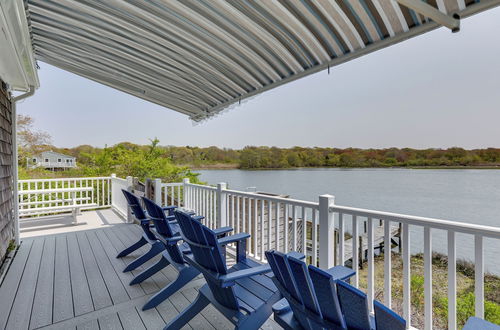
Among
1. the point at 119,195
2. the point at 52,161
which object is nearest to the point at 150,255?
the point at 119,195

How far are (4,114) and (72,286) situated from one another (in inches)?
112

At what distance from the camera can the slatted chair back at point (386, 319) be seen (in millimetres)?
1017

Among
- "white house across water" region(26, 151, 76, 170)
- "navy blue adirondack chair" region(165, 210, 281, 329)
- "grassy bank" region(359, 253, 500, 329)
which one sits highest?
"white house across water" region(26, 151, 76, 170)

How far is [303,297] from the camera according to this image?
1.36 meters

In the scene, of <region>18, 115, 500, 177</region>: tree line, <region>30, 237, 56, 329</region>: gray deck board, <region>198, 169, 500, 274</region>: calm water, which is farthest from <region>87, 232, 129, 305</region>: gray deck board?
<region>18, 115, 500, 177</region>: tree line

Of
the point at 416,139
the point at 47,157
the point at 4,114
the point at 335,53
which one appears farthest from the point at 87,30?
the point at 416,139

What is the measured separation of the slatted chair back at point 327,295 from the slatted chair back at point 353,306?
0.02m

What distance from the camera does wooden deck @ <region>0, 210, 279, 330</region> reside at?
2354mm

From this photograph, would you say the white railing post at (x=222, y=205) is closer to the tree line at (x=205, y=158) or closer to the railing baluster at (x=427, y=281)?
the railing baluster at (x=427, y=281)

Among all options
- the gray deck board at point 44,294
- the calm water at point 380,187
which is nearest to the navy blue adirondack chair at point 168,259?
the gray deck board at point 44,294

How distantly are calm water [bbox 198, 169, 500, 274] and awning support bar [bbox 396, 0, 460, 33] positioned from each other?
32.8 ft

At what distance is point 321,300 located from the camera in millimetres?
1259

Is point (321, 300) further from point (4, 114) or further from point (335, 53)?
point (4, 114)

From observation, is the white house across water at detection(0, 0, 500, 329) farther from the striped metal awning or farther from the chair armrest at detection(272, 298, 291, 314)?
the chair armrest at detection(272, 298, 291, 314)
